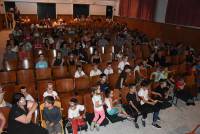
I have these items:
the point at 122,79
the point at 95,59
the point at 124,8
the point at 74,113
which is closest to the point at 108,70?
the point at 122,79

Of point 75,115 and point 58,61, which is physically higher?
point 58,61

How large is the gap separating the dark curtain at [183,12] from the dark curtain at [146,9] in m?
1.36

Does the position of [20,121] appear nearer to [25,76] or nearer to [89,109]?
[89,109]

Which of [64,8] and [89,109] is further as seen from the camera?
[64,8]

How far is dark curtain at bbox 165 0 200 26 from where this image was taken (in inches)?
419

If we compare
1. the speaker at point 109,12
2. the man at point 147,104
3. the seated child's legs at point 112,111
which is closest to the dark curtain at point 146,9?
the speaker at point 109,12

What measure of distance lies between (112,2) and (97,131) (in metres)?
15.7

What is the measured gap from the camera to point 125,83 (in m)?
6.51

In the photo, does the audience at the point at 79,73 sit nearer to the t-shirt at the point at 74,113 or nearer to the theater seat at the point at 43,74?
the theater seat at the point at 43,74

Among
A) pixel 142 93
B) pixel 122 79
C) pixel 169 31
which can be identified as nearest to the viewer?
pixel 142 93

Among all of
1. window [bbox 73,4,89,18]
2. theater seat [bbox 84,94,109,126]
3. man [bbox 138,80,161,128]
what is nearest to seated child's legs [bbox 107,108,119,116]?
theater seat [bbox 84,94,109,126]

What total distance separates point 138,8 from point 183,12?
430 centimetres

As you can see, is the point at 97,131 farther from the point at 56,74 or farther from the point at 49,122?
the point at 56,74

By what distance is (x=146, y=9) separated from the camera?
14.1 m
